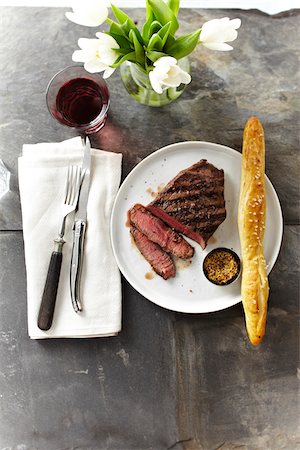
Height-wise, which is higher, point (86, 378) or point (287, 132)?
point (287, 132)

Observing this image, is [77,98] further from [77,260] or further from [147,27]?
[77,260]

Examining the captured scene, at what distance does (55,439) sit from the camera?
5.88 feet

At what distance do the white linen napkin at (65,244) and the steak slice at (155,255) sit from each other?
4.2 inches

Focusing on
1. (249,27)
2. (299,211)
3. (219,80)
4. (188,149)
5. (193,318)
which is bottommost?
(193,318)

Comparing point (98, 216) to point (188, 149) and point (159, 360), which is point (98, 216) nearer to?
point (188, 149)

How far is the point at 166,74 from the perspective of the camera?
Answer: 1.34 m

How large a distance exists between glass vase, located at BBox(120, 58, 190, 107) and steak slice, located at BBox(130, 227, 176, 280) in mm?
459

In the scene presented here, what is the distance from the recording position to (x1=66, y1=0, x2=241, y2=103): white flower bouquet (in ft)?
4.43

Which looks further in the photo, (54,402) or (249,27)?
(249,27)

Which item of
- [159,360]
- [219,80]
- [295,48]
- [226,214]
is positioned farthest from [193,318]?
[295,48]

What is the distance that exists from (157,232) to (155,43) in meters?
0.63

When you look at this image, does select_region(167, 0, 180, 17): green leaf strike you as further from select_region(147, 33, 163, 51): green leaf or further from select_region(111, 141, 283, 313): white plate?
select_region(111, 141, 283, 313): white plate

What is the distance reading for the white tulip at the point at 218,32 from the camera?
1.37m

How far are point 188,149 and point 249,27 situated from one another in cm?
55
